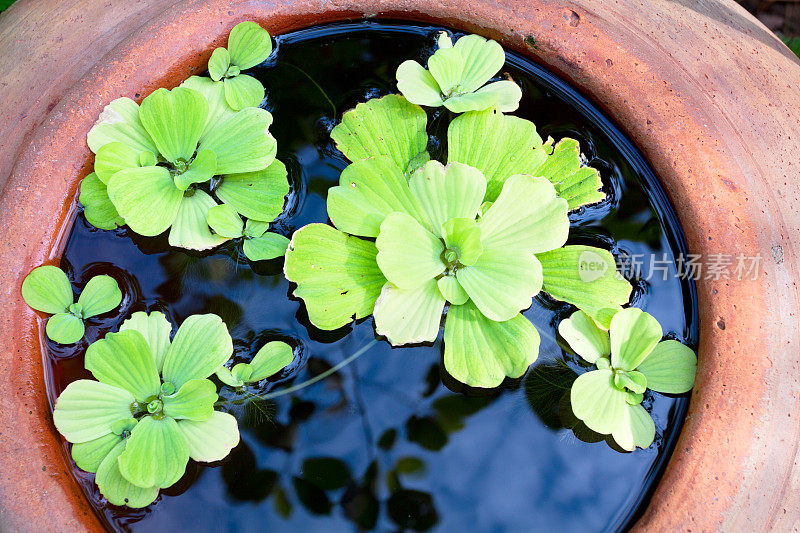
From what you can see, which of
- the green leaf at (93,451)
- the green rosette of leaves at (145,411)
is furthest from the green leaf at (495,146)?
the green leaf at (93,451)

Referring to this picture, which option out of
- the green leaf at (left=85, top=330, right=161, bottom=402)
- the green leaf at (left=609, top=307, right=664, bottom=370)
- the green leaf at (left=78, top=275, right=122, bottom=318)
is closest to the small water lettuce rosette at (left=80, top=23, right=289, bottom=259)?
the green leaf at (left=78, top=275, right=122, bottom=318)

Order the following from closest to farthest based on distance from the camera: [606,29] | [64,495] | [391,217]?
[64,495]
[391,217]
[606,29]

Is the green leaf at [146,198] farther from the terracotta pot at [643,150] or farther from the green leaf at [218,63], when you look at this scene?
the green leaf at [218,63]

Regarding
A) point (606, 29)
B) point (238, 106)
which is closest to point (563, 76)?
point (606, 29)

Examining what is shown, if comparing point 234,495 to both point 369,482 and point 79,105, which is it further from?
point 79,105

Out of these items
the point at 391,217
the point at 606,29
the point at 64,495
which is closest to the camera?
the point at 64,495

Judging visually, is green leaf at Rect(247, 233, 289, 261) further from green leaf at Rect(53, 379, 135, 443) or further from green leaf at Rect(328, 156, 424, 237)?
green leaf at Rect(53, 379, 135, 443)
